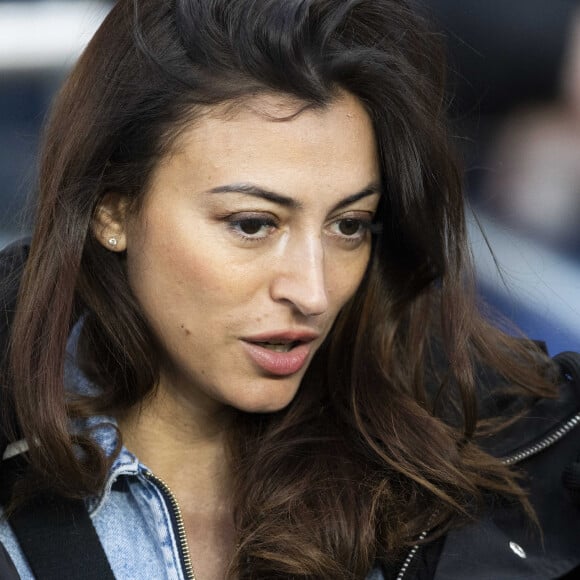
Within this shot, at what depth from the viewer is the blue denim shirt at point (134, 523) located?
2.10 m

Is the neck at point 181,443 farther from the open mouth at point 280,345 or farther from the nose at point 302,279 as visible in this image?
the nose at point 302,279

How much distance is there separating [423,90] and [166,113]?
1.72ft

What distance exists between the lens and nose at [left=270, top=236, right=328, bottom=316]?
201cm

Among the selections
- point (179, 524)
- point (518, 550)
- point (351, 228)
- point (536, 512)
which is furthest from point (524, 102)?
point (179, 524)

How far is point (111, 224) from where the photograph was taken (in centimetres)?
215

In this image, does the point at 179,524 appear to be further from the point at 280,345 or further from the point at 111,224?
the point at 111,224

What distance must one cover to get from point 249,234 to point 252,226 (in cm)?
2

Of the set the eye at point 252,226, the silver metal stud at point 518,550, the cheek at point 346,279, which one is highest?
the eye at point 252,226

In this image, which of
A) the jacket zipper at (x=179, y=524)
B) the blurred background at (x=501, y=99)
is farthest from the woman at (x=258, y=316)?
the blurred background at (x=501, y=99)

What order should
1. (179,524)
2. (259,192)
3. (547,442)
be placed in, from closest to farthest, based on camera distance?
(259,192)
(179,524)
(547,442)

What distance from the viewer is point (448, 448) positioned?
2.25m

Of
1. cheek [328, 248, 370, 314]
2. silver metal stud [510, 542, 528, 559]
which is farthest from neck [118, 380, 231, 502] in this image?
silver metal stud [510, 542, 528, 559]

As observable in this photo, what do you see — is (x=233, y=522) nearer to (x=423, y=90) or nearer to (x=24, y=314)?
(x=24, y=314)

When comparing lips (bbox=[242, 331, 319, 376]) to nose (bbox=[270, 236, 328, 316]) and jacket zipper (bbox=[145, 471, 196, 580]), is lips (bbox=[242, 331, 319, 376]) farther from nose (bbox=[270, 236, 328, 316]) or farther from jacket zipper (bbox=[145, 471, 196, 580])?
jacket zipper (bbox=[145, 471, 196, 580])
